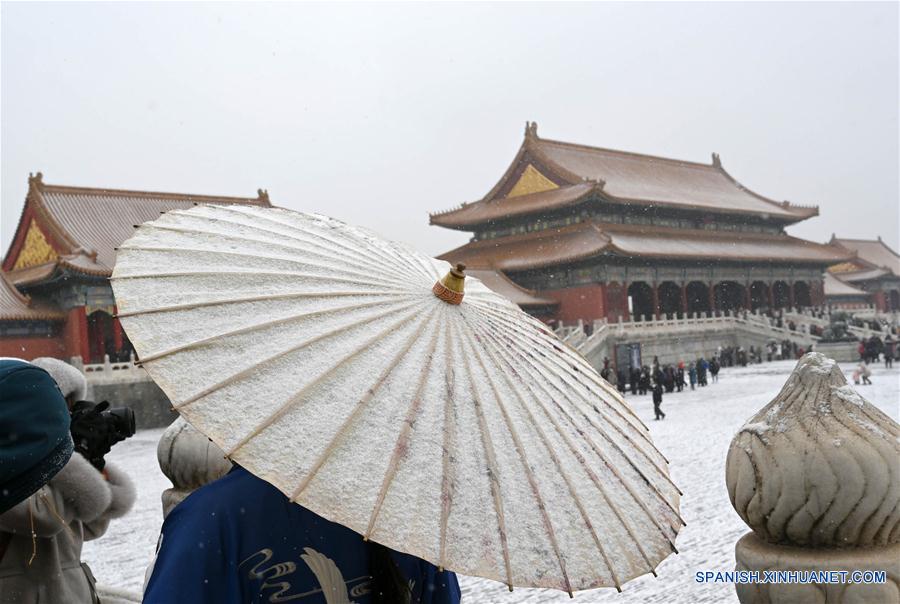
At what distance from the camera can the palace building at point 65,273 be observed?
1967cm

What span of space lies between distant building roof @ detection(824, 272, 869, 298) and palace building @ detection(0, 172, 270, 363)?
100ft

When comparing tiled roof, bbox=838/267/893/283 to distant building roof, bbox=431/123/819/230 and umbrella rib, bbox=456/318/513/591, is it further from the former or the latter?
umbrella rib, bbox=456/318/513/591

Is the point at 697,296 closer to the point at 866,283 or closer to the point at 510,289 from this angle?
the point at 510,289

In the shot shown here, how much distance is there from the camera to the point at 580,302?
85.6ft

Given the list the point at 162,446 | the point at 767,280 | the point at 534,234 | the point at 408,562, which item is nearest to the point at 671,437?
the point at 162,446

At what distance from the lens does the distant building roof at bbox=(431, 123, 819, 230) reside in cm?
2859

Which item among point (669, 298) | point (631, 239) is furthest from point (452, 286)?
point (669, 298)

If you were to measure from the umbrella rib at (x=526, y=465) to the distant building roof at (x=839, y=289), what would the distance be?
137ft

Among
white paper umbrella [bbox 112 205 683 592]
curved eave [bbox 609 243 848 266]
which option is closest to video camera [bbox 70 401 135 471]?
white paper umbrella [bbox 112 205 683 592]

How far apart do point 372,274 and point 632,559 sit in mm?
850

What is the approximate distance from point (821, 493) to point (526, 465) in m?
0.78

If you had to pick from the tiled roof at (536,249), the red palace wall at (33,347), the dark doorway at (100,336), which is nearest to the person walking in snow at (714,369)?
the tiled roof at (536,249)

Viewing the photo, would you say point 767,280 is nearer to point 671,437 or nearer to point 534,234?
point 534,234

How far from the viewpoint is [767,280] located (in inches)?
1266
